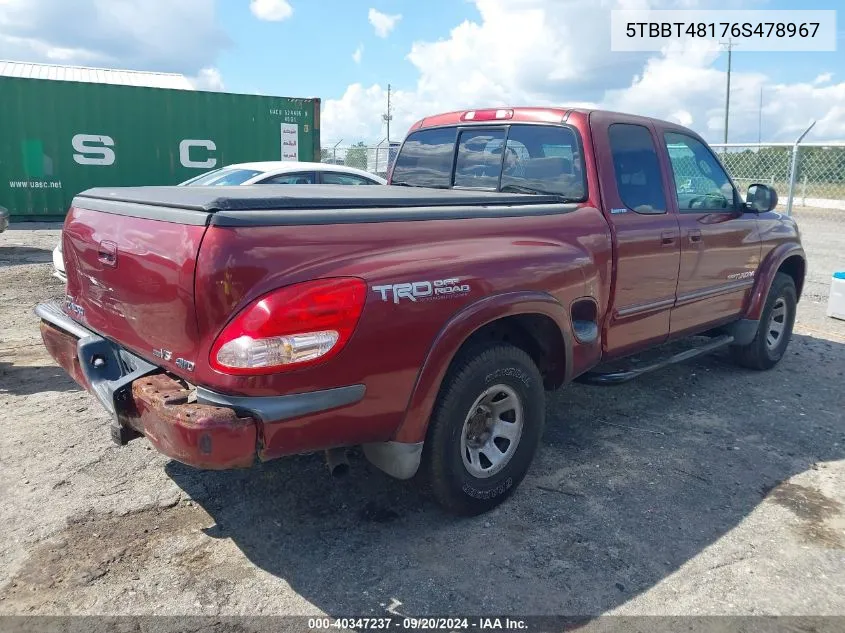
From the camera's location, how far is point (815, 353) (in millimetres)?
6234

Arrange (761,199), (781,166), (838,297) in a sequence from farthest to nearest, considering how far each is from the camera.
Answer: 1. (781,166)
2. (838,297)
3. (761,199)

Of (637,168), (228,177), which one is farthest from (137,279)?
(228,177)

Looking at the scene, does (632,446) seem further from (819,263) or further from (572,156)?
(819,263)

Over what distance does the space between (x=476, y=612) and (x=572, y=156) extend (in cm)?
251

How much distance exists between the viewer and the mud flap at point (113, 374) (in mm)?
2684

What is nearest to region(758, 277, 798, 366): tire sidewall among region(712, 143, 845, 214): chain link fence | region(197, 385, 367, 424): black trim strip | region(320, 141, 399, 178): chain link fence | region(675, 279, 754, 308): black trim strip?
region(675, 279, 754, 308): black trim strip

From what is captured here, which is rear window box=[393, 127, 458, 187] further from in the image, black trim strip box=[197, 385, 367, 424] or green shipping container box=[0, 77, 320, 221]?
green shipping container box=[0, 77, 320, 221]

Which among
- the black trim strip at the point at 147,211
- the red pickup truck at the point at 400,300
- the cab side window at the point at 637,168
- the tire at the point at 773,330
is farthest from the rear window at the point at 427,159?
the tire at the point at 773,330

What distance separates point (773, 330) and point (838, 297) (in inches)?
101

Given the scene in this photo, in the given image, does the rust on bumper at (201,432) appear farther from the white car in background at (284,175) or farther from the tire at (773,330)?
the white car in background at (284,175)

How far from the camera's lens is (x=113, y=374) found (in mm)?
3018

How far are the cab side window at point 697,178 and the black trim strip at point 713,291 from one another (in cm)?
54

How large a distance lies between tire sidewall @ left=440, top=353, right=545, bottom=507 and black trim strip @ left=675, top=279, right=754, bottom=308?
62.6 inches

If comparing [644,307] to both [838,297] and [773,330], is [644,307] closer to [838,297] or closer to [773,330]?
[773,330]
